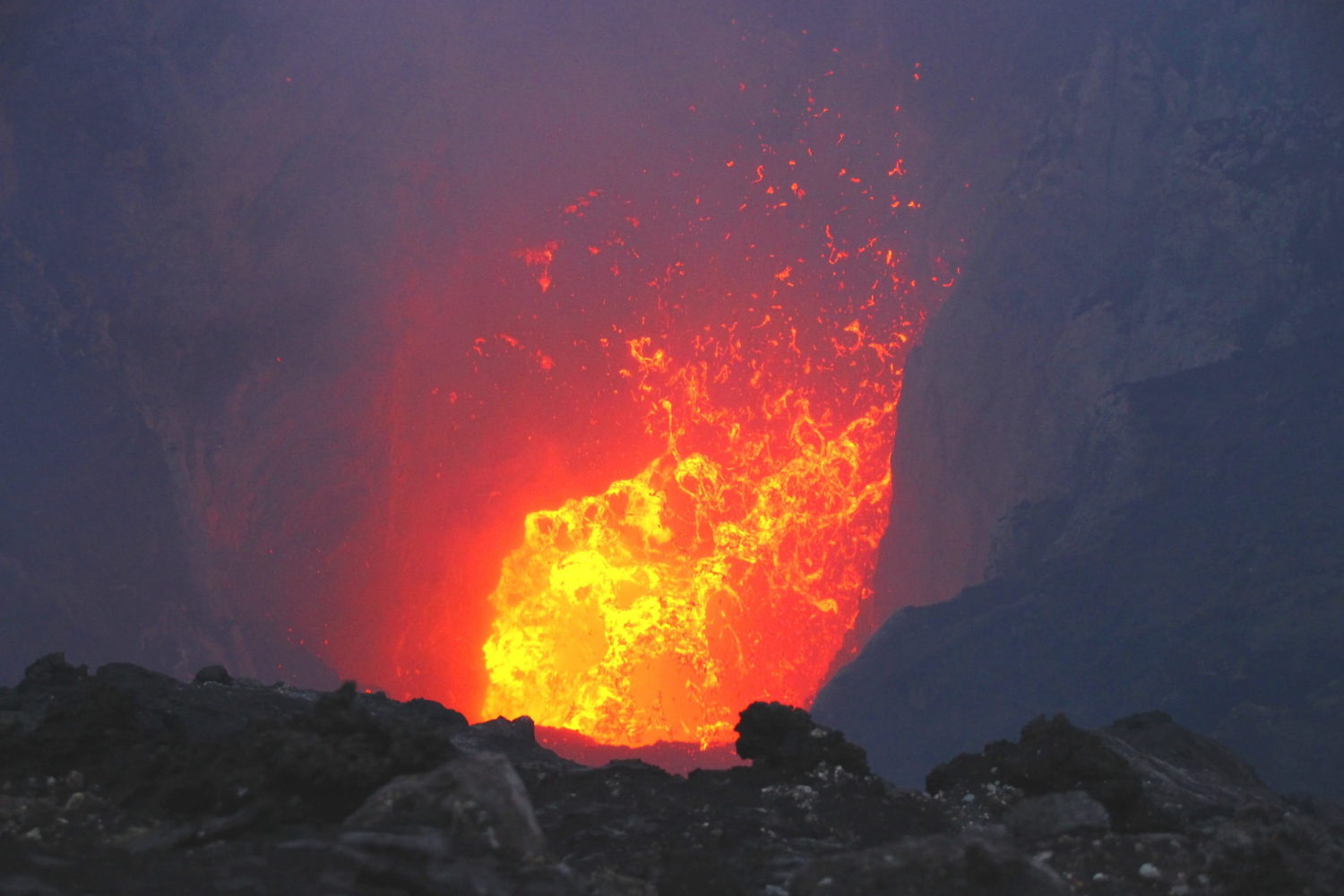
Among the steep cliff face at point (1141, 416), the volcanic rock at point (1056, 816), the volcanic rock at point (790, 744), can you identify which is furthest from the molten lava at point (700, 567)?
the volcanic rock at point (1056, 816)

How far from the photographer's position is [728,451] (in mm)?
43969

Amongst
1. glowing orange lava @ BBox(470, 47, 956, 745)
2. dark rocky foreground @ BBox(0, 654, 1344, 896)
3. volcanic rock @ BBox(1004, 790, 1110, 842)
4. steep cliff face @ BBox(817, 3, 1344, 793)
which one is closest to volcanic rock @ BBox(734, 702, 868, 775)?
dark rocky foreground @ BBox(0, 654, 1344, 896)

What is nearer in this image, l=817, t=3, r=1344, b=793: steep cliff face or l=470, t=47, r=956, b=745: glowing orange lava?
l=817, t=3, r=1344, b=793: steep cliff face

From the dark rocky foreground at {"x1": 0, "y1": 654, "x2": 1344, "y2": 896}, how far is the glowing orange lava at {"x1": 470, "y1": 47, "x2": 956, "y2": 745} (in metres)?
30.6

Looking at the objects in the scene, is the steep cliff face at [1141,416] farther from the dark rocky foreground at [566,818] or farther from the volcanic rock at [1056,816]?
the volcanic rock at [1056,816]

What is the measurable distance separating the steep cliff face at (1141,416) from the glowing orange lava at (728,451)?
119 inches

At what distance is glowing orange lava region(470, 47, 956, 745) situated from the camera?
4216cm

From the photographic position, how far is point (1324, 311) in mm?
33375

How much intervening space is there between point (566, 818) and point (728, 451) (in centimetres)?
3435

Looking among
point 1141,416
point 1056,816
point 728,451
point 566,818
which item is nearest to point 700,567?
point 728,451

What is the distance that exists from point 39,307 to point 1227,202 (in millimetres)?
40755

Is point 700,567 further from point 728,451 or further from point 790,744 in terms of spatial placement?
point 790,744

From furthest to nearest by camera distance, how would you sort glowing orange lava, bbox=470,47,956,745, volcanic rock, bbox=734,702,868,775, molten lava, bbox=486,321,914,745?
1. molten lava, bbox=486,321,914,745
2. glowing orange lava, bbox=470,47,956,745
3. volcanic rock, bbox=734,702,868,775

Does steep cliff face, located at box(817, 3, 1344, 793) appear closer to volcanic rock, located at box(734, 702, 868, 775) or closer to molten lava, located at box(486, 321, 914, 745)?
molten lava, located at box(486, 321, 914, 745)
